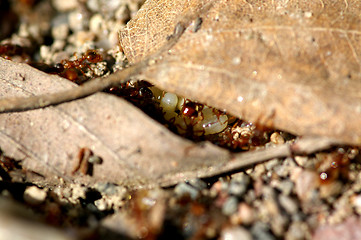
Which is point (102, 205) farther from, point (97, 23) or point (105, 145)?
point (97, 23)

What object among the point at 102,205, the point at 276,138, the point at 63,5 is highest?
the point at 63,5

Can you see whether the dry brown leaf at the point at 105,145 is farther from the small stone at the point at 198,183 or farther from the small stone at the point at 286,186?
the small stone at the point at 286,186

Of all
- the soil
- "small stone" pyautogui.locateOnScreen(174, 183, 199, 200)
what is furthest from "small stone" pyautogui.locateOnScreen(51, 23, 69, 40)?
"small stone" pyautogui.locateOnScreen(174, 183, 199, 200)

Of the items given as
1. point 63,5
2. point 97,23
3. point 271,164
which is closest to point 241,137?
point 271,164

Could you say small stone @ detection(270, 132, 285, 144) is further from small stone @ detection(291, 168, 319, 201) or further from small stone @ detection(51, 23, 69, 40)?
small stone @ detection(51, 23, 69, 40)

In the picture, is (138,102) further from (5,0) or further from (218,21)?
(5,0)
